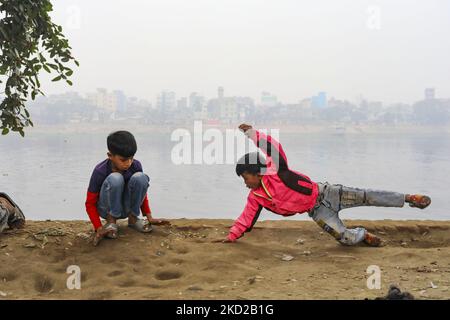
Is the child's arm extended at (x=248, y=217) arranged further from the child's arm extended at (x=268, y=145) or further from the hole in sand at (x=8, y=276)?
the hole in sand at (x=8, y=276)

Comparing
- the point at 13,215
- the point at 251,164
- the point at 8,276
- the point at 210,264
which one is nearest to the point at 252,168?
the point at 251,164

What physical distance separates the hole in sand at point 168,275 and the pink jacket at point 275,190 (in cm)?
86

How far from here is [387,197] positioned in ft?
15.3

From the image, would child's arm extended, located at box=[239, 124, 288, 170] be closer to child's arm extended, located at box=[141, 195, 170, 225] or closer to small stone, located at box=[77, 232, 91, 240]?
child's arm extended, located at box=[141, 195, 170, 225]

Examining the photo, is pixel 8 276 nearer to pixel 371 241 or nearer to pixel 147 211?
pixel 147 211

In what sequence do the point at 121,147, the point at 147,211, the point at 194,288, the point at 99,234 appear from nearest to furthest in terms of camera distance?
1. the point at 194,288
2. the point at 121,147
3. the point at 99,234
4. the point at 147,211

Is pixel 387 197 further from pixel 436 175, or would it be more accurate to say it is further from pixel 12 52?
pixel 436 175

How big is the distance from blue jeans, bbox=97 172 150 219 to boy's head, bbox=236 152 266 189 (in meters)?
0.90

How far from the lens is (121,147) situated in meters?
4.48

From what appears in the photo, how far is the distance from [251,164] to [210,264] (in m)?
1.02

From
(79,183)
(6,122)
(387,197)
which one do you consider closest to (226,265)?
(387,197)

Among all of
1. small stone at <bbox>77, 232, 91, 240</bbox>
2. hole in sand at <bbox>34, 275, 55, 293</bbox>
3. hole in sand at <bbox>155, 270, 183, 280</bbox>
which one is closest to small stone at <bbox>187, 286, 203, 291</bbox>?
hole in sand at <bbox>155, 270, 183, 280</bbox>

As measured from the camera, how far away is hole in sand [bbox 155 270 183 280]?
13.3 ft
